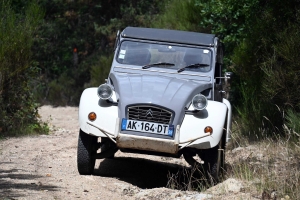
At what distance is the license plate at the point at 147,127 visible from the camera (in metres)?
7.64

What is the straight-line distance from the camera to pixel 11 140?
38.2 feet

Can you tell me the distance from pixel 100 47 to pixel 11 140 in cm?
1733

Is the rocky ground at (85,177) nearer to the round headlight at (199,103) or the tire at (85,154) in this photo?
the tire at (85,154)

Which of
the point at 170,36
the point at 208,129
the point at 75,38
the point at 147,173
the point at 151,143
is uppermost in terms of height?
the point at 170,36

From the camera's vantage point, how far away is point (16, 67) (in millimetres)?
12211

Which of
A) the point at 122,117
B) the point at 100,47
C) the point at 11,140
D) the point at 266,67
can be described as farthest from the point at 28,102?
the point at 100,47

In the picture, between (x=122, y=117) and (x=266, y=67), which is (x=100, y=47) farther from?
(x=122, y=117)

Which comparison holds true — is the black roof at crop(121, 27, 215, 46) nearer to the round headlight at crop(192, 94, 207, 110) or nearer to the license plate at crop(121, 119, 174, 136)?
the round headlight at crop(192, 94, 207, 110)

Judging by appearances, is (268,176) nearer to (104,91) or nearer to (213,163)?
(213,163)

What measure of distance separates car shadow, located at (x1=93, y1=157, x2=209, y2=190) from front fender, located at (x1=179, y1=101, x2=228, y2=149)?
63cm

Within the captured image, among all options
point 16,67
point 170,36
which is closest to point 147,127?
point 170,36

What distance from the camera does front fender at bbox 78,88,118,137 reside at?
25.5ft

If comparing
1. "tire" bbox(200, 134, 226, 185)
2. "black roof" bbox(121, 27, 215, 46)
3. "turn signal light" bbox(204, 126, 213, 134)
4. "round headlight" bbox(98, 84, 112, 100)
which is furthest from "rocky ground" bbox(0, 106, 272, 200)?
"black roof" bbox(121, 27, 215, 46)

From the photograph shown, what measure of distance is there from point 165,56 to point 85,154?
2.04 metres
